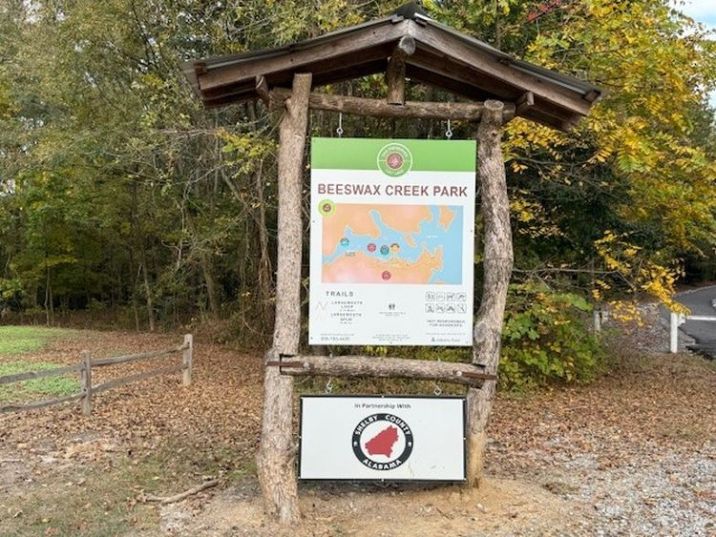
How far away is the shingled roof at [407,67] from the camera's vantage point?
459 cm

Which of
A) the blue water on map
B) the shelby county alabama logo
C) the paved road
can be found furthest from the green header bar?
the paved road

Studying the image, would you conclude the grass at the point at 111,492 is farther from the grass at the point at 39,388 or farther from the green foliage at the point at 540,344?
the green foliage at the point at 540,344

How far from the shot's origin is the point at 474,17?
29.0 feet

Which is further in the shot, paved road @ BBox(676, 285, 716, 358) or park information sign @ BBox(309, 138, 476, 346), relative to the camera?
paved road @ BBox(676, 285, 716, 358)

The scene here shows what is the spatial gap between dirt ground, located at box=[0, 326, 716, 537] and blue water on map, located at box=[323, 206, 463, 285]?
5.57 feet

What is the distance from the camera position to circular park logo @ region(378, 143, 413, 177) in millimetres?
4750

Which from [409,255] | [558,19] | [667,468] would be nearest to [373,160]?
[409,255]

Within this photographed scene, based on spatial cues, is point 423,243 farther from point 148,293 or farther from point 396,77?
point 148,293

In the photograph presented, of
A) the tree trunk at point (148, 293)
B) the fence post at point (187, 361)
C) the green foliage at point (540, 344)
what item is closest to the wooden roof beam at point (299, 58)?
the green foliage at point (540, 344)

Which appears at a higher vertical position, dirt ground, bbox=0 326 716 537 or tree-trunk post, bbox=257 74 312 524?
tree-trunk post, bbox=257 74 312 524

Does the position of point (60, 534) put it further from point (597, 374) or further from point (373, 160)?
point (597, 374)

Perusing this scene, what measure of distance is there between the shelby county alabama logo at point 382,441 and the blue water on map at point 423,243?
110 centimetres

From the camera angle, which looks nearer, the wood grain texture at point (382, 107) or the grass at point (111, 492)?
the grass at point (111, 492)

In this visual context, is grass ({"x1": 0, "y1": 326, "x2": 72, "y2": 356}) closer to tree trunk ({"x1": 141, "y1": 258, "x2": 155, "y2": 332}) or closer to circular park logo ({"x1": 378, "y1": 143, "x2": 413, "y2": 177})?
tree trunk ({"x1": 141, "y1": 258, "x2": 155, "y2": 332})
